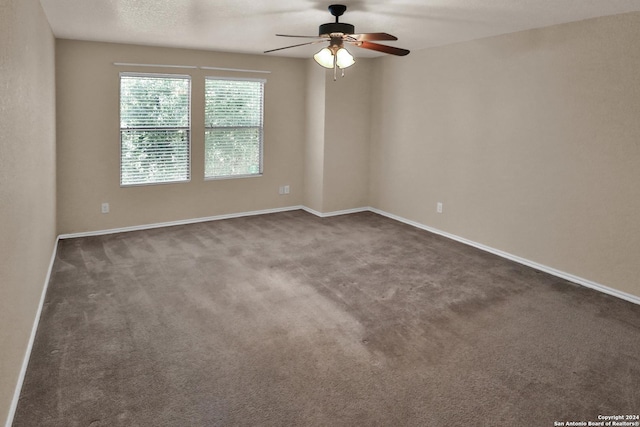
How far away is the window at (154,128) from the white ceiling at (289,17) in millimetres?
624

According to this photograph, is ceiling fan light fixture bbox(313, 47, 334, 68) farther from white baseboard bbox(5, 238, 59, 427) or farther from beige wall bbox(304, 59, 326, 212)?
white baseboard bbox(5, 238, 59, 427)

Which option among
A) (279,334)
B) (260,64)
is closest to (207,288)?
(279,334)

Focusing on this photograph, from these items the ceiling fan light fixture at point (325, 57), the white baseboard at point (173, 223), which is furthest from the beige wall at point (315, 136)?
the ceiling fan light fixture at point (325, 57)

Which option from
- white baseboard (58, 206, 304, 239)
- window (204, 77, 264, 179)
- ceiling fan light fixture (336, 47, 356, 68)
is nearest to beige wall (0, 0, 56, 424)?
white baseboard (58, 206, 304, 239)

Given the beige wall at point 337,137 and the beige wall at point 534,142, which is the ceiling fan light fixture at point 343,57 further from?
the beige wall at point 337,137

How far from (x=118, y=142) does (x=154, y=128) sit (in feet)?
1.47

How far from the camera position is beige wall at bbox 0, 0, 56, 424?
2131 mm

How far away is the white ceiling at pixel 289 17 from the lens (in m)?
3.53

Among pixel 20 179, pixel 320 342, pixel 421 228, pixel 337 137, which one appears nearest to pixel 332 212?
pixel 337 137

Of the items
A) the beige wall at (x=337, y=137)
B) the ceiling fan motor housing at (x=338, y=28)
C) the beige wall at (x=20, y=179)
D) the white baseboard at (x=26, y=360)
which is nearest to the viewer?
the beige wall at (x=20, y=179)

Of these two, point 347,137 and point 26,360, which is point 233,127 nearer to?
point 347,137

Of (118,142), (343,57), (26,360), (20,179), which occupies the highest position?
(343,57)

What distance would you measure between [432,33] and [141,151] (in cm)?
361

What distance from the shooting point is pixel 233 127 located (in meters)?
6.41
